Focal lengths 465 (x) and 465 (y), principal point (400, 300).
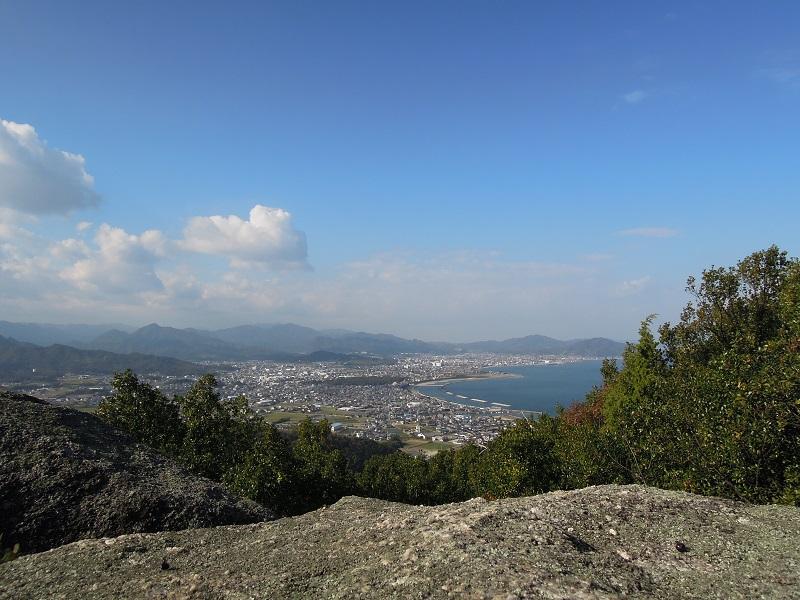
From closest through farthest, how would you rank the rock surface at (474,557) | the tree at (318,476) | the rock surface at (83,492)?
the rock surface at (474,557), the rock surface at (83,492), the tree at (318,476)

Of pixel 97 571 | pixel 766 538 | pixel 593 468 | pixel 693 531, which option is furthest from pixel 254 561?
pixel 593 468

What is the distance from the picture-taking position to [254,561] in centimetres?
966

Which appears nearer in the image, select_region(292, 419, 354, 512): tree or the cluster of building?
select_region(292, 419, 354, 512): tree

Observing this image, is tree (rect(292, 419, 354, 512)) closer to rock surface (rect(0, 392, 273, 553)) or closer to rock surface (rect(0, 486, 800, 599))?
rock surface (rect(0, 392, 273, 553))

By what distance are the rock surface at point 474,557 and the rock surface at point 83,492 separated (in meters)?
2.51

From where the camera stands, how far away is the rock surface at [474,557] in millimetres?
7645

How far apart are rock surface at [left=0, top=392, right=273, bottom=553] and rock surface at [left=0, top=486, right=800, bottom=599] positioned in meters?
2.51

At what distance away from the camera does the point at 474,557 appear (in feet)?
26.6

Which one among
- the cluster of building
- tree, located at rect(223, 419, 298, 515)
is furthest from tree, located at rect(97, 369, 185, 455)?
the cluster of building

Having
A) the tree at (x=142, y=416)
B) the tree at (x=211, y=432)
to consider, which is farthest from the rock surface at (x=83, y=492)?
the tree at (x=142, y=416)

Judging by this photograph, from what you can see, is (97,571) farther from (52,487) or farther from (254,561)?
(52,487)

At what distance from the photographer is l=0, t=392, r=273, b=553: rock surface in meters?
12.8

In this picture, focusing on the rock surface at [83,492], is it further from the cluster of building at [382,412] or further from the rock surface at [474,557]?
the cluster of building at [382,412]

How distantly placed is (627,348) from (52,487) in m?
40.3
